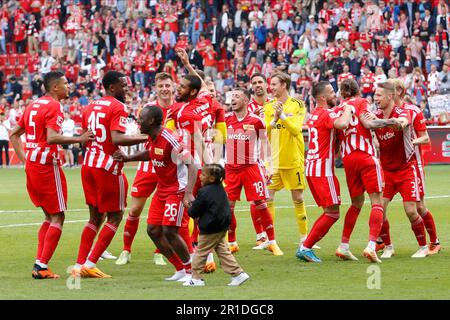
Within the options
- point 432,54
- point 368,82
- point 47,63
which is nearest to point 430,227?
point 368,82

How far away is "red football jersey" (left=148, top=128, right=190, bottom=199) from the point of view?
11078 mm

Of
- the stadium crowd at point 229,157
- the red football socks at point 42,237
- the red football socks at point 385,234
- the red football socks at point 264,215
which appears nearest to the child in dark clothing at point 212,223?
the stadium crowd at point 229,157

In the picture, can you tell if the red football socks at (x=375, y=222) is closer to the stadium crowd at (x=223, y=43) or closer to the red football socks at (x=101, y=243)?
the red football socks at (x=101, y=243)

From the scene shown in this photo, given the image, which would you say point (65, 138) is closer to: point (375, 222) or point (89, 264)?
point (89, 264)

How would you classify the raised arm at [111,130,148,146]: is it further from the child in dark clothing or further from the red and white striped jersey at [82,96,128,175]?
the child in dark clothing

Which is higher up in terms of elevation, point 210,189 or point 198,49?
point 210,189

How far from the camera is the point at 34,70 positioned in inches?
1729

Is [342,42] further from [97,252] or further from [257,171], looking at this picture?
[97,252]

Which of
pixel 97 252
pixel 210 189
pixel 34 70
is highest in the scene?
pixel 210 189

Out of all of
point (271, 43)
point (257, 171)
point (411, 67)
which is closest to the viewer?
point (257, 171)

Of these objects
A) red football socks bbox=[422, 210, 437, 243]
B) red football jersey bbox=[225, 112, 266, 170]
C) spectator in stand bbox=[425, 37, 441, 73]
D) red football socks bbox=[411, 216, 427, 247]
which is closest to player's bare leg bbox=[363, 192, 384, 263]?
red football socks bbox=[411, 216, 427, 247]

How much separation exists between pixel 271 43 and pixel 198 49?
121 inches

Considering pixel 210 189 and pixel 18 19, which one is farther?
pixel 18 19
